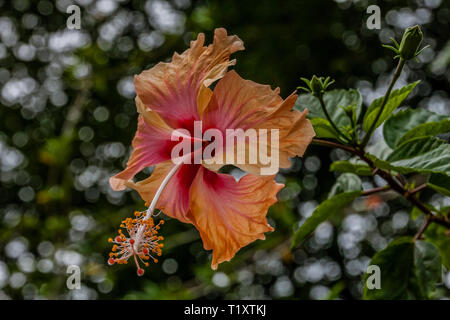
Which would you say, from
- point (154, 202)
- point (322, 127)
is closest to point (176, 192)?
point (154, 202)

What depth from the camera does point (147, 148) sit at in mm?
1252

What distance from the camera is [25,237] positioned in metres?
3.68

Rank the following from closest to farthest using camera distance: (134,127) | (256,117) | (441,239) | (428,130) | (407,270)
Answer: (256,117), (428,130), (407,270), (441,239), (134,127)

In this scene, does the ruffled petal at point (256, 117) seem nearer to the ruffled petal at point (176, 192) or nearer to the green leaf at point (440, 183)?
the ruffled petal at point (176, 192)

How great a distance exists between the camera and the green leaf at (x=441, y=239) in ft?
5.06

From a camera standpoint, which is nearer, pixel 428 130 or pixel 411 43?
pixel 411 43

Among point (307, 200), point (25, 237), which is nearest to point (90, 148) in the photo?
point (25, 237)

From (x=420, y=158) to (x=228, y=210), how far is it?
1.63ft

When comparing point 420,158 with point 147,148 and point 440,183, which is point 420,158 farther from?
point 147,148

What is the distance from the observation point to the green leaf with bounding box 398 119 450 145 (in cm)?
125

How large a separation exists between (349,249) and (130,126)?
7.38 feet

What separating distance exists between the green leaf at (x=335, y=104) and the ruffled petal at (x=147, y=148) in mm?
427

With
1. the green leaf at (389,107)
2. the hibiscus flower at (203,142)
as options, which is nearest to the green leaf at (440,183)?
the green leaf at (389,107)

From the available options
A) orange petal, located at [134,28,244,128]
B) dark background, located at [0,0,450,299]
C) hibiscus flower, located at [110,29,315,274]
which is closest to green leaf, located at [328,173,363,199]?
hibiscus flower, located at [110,29,315,274]
